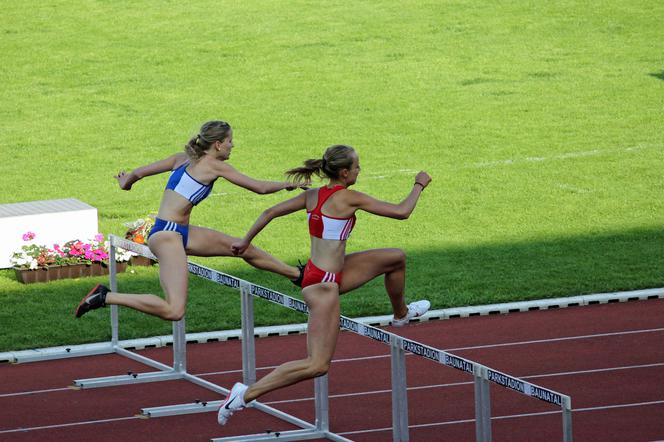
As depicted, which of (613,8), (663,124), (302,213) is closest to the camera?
(302,213)

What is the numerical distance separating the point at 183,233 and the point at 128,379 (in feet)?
8.06

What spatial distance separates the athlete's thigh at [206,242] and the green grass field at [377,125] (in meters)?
3.87

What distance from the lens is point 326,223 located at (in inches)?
375

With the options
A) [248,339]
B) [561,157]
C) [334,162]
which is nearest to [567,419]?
[334,162]

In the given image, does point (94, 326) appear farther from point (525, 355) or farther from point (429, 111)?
point (429, 111)

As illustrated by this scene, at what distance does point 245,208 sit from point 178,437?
31.3ft

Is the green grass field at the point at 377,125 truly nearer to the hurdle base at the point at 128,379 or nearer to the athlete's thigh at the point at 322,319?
the hurdle base at the point at 128,379

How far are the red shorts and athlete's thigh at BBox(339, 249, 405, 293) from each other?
0.38 ft

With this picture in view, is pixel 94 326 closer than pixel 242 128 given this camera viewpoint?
Yes

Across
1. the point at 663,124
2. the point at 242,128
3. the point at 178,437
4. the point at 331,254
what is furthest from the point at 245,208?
the point at 331,254

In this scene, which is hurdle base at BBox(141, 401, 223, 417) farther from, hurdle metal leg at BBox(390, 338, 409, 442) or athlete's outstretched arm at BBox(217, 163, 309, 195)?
athlete's outstretched arm at BBox(217, 163, 309, 195)

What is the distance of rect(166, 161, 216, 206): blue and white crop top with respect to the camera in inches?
406

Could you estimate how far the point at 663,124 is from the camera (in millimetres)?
24328

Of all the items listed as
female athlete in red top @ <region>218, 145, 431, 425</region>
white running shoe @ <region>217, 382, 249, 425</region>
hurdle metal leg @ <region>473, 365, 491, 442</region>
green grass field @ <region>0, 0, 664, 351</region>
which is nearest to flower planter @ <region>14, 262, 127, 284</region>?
green grass field @ <region>0, 0, 664, 351</region>
